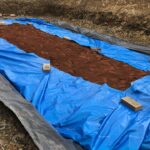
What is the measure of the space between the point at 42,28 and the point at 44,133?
3.69 metres

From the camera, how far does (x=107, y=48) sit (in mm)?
5094

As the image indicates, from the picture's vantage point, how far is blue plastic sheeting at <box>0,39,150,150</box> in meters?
2.77

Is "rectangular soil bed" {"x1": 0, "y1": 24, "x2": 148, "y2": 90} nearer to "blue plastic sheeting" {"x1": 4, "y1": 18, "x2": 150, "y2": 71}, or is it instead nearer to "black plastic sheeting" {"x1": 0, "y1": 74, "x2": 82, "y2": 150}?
"blue plastic sheeting" {"x1": 4, "y1": 18, "x2": 150, "y2": 71}

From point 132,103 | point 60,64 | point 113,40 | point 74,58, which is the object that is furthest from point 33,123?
point 113,40

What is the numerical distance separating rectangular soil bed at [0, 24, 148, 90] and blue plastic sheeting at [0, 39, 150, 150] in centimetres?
19

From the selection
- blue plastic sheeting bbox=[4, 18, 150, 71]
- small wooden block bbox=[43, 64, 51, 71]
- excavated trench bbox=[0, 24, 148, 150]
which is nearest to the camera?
excavated trench bbox=[0, 24, 148, 150]

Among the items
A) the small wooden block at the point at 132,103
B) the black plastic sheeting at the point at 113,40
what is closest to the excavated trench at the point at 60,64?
the small wooden block at the point at 132,103

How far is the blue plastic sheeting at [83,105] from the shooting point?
109 inches

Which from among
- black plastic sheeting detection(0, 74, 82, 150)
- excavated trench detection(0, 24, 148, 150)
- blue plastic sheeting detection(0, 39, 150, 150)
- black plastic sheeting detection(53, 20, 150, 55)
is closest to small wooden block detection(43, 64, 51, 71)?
blue plastic sheeting detection(0, 39, 150, 150)

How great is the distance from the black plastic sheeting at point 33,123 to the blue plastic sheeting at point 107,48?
72.6 inches

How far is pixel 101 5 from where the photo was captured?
762 cm

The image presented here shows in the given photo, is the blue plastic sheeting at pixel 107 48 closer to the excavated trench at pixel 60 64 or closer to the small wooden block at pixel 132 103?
the excavated trench at pixel 60 64

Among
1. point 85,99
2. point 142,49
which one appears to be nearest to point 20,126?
point 85,99

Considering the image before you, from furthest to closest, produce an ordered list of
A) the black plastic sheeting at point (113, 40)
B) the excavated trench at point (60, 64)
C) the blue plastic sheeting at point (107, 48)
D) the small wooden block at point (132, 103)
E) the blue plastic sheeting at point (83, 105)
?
1. the black plastic sheeting at point (113, 40)
2. the blue plastic sheeting at point (107, 48)
3. the excavated trench at point (60, 64)
4. the small wooden block at point (132, 103)
5. the blue plastic sheeting at point (83, 105)
